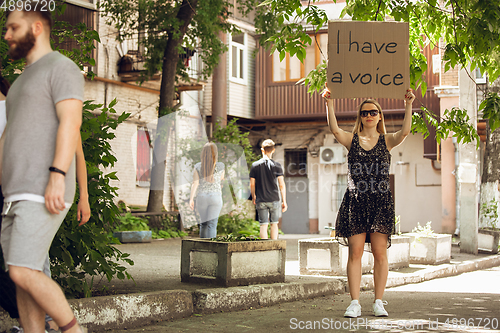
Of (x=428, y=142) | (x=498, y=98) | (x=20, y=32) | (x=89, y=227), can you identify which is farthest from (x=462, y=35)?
(x=428, y=142)

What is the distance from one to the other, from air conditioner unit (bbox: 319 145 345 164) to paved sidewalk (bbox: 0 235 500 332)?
1442 centimetres

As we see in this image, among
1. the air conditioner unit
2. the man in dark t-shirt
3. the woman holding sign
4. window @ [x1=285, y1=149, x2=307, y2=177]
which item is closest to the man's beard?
the woman holding sign

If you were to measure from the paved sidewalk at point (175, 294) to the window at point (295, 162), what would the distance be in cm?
1520

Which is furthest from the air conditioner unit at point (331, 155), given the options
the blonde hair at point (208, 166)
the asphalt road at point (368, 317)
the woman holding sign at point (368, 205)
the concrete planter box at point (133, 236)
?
the woman holding sign at point (368, 205)

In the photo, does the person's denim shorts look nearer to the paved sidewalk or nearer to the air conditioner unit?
the paved sidewalk

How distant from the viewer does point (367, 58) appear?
593 centimetres

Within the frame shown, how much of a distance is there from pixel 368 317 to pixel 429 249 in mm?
5518

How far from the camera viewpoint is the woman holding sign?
525cm

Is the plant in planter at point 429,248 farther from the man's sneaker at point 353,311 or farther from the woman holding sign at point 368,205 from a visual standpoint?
the man's sneaker at point 353,311

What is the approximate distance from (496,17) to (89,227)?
170 inches

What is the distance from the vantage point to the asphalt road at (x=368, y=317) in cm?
485

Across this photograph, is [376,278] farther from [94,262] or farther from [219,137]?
[219,137]

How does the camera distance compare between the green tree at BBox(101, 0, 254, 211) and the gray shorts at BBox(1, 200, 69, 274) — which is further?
the green tree at BBox(101, 0, 254, 211)

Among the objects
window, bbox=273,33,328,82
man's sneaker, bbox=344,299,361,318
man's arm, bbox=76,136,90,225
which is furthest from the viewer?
window, bbox=273,33,328,82
